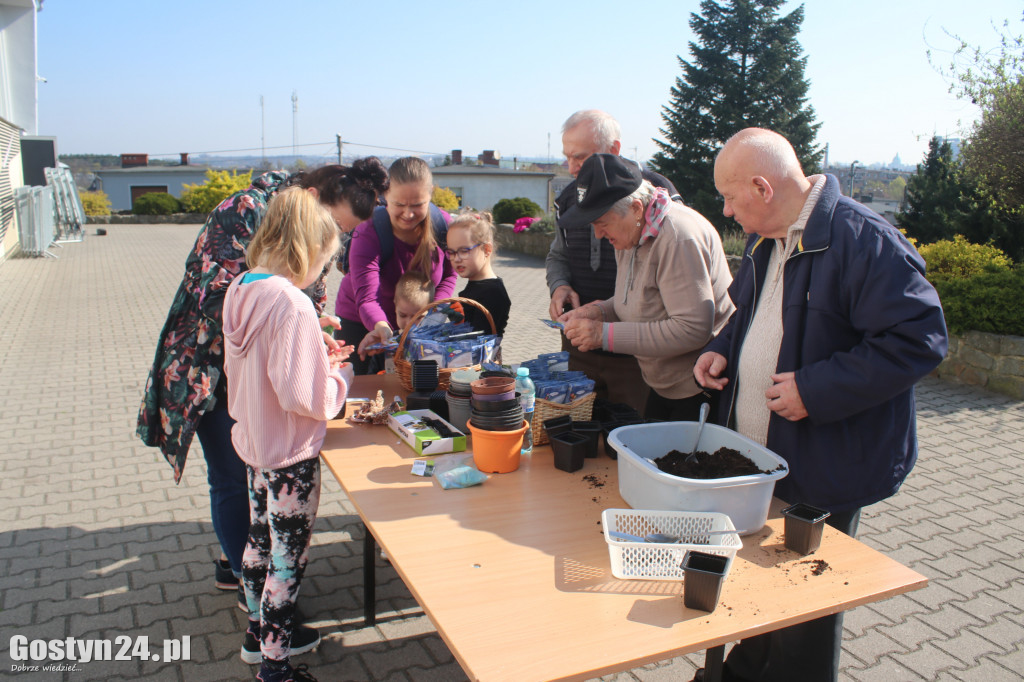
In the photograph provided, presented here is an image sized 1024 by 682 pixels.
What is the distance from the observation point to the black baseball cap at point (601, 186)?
2.53m

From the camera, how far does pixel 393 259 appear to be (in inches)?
142

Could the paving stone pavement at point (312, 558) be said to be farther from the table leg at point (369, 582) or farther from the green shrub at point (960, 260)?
the green shrub at point (960, 260)

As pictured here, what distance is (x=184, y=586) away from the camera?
3.22 meters

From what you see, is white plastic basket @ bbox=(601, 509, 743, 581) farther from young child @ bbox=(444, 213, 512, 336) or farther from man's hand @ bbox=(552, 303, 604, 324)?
young child @ bbox=(444, 213, 512, 336)

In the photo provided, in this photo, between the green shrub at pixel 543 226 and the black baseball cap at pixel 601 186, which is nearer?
the black baseball cap at pixel 601 186

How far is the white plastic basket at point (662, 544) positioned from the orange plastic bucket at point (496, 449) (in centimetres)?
52

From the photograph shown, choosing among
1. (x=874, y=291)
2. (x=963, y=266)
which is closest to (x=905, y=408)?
(x=874, y=291)

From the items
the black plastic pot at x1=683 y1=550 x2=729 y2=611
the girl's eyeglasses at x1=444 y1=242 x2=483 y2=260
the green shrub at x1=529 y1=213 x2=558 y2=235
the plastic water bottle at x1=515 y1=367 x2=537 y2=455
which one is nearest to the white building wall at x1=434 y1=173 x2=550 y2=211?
the green shrub at x1=529 y1=213 x2=558 y2=235

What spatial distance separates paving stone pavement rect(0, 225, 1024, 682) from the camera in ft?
9.00

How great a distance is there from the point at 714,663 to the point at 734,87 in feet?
83.3

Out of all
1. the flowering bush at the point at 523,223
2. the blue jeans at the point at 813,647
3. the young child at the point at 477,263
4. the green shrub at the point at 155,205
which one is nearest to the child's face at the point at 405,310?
the young child at the point at 477,263

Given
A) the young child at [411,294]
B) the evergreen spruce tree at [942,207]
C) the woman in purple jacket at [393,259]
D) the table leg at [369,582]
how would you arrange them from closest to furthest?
1. the table leg at [369,582]
2. the woman in purple jacket at [393,259]
3. the young child at [411,294]
4. the evergreen spruce tree at [942,207]

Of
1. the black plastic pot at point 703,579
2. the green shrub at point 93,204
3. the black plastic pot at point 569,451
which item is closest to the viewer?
the black plastic pot at point 703,579

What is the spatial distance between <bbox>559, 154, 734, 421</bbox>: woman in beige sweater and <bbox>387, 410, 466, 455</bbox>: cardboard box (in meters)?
0.61
